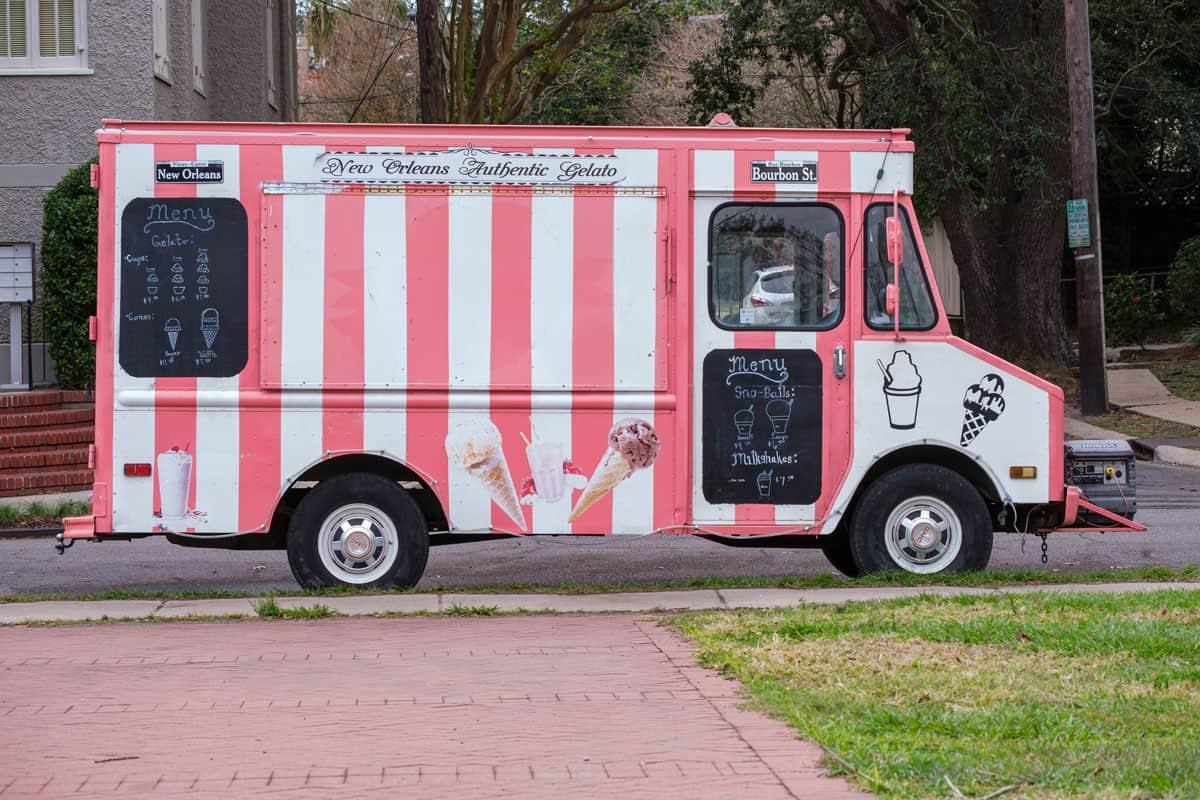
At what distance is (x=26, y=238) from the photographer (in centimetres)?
1838

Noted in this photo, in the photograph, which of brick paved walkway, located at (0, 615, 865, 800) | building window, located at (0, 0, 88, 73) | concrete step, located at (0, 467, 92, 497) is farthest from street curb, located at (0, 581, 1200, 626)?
building window, located at (0, 0, 88, 73)

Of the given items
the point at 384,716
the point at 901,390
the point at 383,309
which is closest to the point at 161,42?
the point at 383,309

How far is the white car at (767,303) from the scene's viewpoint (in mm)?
9672

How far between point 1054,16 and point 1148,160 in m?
10.1

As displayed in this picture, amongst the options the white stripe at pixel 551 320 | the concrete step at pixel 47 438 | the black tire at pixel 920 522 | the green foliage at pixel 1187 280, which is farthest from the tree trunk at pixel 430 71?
the green foliage at pixel 1187 280

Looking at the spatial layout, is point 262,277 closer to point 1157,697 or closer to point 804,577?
point 804,577

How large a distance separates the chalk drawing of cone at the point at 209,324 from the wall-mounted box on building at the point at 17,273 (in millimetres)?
9606

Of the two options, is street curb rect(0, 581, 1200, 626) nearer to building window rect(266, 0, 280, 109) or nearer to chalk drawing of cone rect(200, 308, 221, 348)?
chalk drawing of cone rect(200, 308, 221, 348)

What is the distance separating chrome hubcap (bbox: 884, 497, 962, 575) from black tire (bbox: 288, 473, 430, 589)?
300cm

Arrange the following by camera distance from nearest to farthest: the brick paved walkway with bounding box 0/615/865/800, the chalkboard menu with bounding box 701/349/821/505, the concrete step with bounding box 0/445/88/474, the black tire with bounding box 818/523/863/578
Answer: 1. the brick paved walkway with bounding box 0/615/865/800
2. the chalkboard menu with bounding box 701/349/821/505
3. the black tire with bounding box 818/523/863/578
4. the concrete step with bounding box 0/445/88/474

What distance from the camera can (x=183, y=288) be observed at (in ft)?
31.0

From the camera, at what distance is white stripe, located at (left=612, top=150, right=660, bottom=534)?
9.55 meters

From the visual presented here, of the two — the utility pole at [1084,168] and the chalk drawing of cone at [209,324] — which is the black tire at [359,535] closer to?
the chalk drawing of cone at [209,324]

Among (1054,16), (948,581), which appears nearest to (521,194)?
(948,581)
